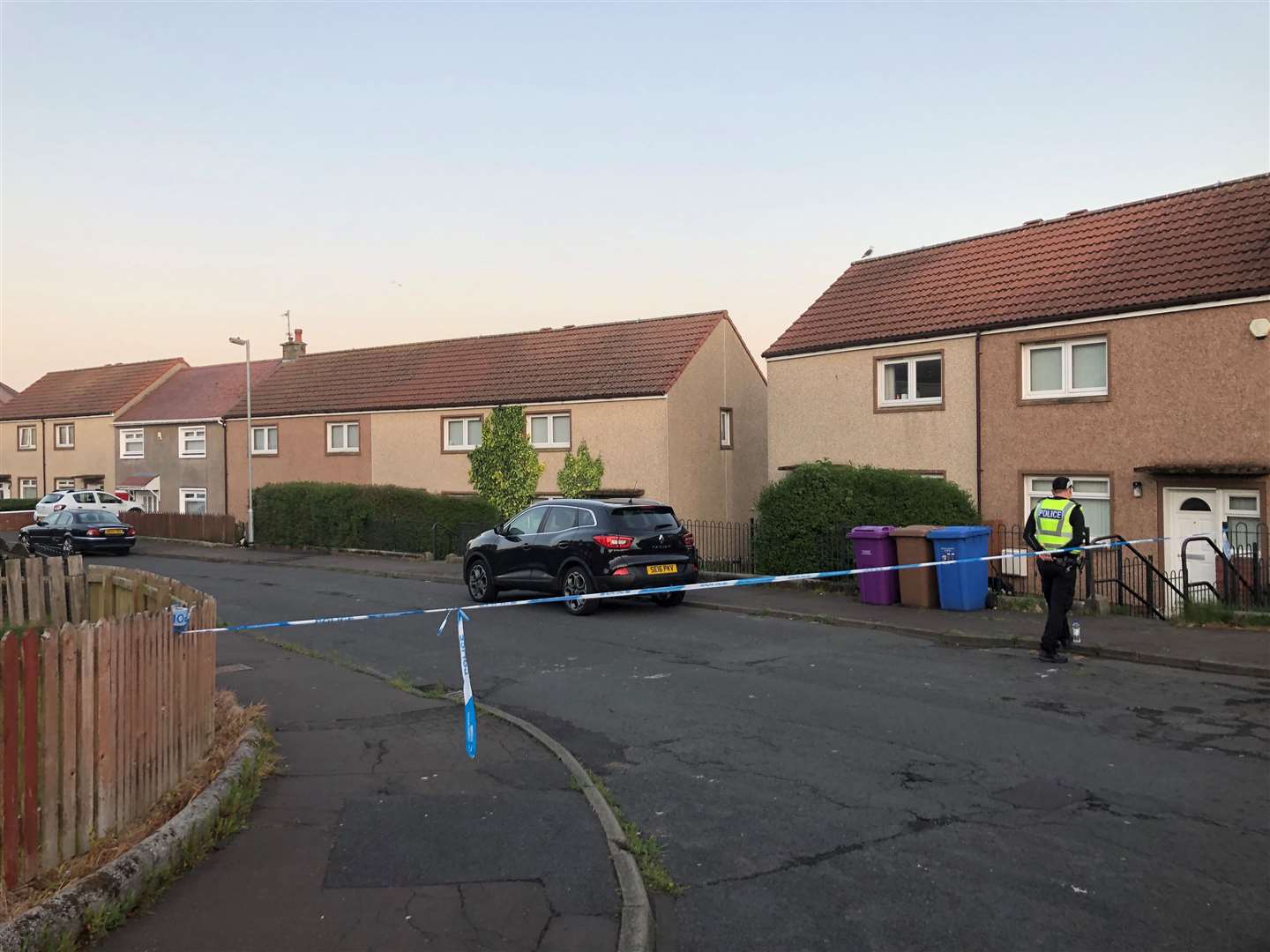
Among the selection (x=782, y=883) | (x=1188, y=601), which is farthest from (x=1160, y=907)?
(x=1188, y=601)

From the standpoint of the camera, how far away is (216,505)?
41812 millimetres

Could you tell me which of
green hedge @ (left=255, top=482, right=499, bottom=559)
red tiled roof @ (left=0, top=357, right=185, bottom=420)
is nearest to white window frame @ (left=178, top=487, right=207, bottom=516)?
red tiled roof @ (left=0, top=357, right=185, bottom=420)

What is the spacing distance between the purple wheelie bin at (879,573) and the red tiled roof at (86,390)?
40.3 metres

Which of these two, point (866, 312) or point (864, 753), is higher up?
point (866, 312)

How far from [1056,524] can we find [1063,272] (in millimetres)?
10836

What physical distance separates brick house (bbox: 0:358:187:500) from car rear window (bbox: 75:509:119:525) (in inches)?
666

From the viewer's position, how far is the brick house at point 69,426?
46.7m

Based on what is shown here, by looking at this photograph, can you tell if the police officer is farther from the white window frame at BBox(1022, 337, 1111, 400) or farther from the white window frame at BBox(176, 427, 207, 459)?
the white window frame at BBox(176, 427, 207, 459)

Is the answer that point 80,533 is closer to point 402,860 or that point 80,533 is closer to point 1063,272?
point 1063,272

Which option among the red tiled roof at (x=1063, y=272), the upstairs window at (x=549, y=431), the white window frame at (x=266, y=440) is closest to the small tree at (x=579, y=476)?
the upstairs window at (x=549, y=431)

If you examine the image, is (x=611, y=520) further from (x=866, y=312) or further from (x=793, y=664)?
(x=866, y=312)

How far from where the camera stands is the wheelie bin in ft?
47.6

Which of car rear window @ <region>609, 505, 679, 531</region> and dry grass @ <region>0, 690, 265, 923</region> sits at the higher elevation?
car rear window @ <region>609, 505, 679, 531</region>

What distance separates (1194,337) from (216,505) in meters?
35.6
